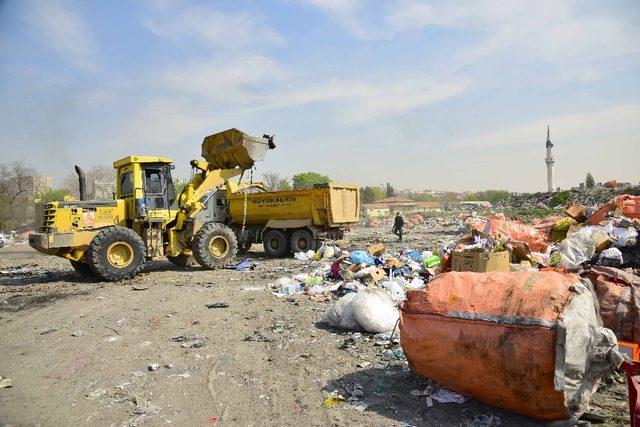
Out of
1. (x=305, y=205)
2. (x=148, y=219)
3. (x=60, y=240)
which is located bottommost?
(x=60, y=240)

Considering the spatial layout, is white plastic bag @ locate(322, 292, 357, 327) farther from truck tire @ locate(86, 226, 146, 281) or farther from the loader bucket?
the loader bucket

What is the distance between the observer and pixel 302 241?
10594mm

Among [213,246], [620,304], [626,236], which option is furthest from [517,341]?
[213,246]

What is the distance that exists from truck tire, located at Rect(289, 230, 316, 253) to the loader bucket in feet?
6.68

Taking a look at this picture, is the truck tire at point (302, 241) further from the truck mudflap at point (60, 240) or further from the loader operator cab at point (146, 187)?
the truck mudflap at point (60, 240)

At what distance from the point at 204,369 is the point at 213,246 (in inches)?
224

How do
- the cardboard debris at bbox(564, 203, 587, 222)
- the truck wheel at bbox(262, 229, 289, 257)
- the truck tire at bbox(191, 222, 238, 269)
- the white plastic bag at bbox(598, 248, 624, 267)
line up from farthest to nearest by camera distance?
the truck wheel at bbox(262, 229, 289, 257)
the cardboard debris at bbox(564, 203, 587, 222)
the truck tire at bbox(191, 222, 238, 269)
the white plastic bag at bbox(598, 248, 624, 267)

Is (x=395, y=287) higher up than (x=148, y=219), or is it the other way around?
(x=148, y=219)

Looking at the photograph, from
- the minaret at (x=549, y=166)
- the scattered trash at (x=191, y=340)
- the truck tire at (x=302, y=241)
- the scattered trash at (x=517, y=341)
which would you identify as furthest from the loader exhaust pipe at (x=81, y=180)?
the minaret at (x=549, y=166)

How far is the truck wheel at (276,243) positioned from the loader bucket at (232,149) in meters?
1.86

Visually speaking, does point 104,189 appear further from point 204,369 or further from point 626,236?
point 626,236

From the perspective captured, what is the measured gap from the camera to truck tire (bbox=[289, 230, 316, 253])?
34.2 feet

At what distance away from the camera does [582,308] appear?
91.9 inches

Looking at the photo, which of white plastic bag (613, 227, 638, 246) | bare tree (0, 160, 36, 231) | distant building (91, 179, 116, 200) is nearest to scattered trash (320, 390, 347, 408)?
white plastic bag (613, 227, 638, 246)
